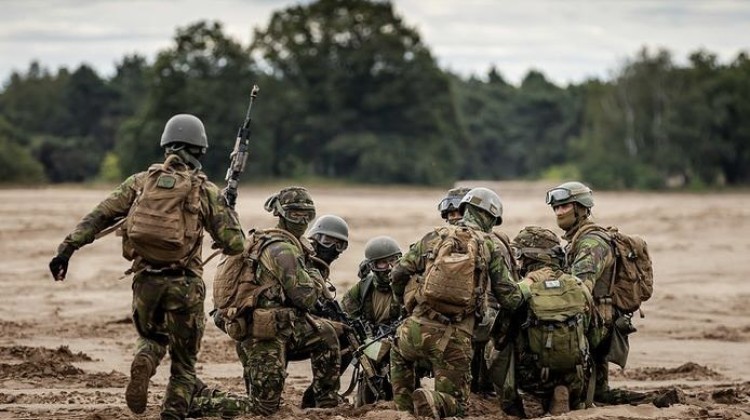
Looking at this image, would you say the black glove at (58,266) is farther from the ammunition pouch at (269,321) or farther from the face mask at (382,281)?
the face mask at (382,281)

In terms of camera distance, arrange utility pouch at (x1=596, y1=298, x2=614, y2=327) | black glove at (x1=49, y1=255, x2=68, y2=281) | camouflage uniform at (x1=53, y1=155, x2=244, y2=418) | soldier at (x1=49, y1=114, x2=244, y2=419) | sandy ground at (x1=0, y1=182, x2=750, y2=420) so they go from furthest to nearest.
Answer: sandy ground at (x1=0, y1=182, x2=750, y2=420) < utility pouch at (x1=596, y1=298, x2=614, y2=327) < camouflage uniform at (x1=53, y1=155, x2=244, y2=418) < soldier at (x1=49, y1=114, x2=244, y2=419) < black glove at (x1=49, y1=255, x2=68, y2=281)

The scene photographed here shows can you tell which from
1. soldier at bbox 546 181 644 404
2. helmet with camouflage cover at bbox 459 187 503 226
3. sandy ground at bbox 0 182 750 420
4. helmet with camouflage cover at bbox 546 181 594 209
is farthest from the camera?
sandy ground at bbox 0 182 750 420

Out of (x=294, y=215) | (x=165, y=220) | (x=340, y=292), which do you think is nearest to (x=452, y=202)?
(x=294, y=215)

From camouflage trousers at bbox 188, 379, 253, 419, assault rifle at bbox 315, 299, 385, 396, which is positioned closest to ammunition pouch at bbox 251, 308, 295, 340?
camouflage trousers at bbox 188, 379, 253, 419

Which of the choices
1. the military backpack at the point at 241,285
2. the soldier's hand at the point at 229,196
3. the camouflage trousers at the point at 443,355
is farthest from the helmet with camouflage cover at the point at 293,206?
the camouflage trousers at the point at 443,355

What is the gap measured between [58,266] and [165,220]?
0.75m

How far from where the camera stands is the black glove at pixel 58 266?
356 inches

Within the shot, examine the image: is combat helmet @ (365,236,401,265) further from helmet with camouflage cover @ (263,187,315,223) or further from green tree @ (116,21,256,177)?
green tree @ (116,21,256,177)

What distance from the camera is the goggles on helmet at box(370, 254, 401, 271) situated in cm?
1124

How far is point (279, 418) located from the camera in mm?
10156

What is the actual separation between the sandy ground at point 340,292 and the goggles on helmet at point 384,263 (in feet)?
3.96

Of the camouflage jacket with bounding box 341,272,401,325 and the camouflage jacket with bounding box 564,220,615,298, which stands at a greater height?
the camouflage jacket with bounding box 564,220,615,298

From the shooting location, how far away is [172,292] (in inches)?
368

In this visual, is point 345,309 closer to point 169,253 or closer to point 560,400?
point 560,400
